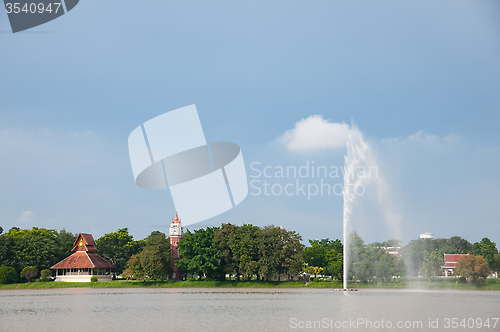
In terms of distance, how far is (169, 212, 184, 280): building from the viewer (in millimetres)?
85125

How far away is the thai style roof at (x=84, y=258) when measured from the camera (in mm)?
84938

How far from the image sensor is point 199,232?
7856cm

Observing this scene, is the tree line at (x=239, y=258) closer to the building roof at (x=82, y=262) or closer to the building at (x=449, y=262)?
the building roof at (x=82, y=262)

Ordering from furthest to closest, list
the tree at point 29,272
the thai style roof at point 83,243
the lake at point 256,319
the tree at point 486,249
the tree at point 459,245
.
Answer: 1. the tree at point 459,245
2. the tree at point 486,249
3. the thai style roof at point 83,243
4. the tree at point 29,272
5. the lake at point 256,319

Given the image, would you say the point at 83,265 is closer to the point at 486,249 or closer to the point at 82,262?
the point at 82,262

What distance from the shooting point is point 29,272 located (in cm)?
7819

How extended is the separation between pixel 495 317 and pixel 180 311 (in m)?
21.4

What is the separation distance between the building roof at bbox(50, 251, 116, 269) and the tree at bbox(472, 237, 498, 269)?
272 feet

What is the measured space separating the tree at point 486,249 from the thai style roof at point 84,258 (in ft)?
273

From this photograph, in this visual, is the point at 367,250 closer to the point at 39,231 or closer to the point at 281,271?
the point at 281,271

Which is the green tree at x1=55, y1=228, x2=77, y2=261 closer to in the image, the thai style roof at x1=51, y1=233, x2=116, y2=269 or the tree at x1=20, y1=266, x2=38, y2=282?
the thai style roof at x1=51, y1=233, x2=116, y2=269

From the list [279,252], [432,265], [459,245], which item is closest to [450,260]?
[459,245]

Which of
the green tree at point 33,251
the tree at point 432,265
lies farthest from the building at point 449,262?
the green tree at point 33,251

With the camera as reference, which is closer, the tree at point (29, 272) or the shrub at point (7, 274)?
the shrub at point (7, 274)
